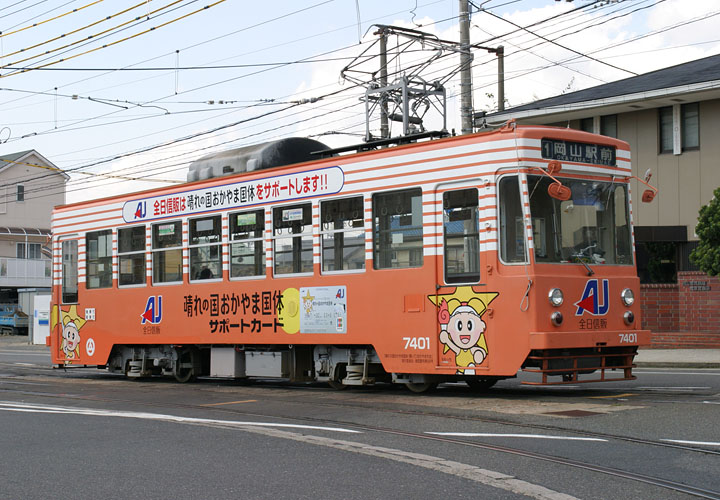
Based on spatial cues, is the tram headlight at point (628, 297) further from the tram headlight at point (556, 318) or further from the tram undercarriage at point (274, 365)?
the tram undercarriage at point (274, 365)

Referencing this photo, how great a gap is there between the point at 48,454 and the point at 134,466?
1.24 m

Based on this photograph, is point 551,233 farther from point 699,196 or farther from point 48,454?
point 699,196

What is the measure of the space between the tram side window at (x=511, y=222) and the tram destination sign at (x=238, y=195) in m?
2.80

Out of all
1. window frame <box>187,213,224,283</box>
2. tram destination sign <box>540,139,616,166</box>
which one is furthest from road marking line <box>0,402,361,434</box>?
tram destination sign <box>540,139,616,166</box>

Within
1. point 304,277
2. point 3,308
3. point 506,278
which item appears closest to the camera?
point 506,278

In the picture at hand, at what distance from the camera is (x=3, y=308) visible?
50.3 meters

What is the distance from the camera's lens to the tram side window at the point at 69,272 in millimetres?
18922

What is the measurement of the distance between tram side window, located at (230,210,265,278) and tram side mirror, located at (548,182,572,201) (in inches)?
206

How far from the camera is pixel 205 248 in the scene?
1597cm

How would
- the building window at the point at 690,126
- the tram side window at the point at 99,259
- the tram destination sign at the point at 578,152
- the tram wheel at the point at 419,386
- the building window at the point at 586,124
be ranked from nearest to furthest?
the tram destination sign at the point at 578,152 → the tram wheel at the point at 419,386 → the tram side window at the point at 99,259 → the building window at the point at 690,126 → the building window at the point at 586,124

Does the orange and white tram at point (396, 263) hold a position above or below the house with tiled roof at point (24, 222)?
below

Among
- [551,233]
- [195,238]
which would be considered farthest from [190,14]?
[551,233]

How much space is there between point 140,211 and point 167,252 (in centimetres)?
108

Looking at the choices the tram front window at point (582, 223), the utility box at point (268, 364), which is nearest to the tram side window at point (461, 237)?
the tram front window at point (582, 223)
